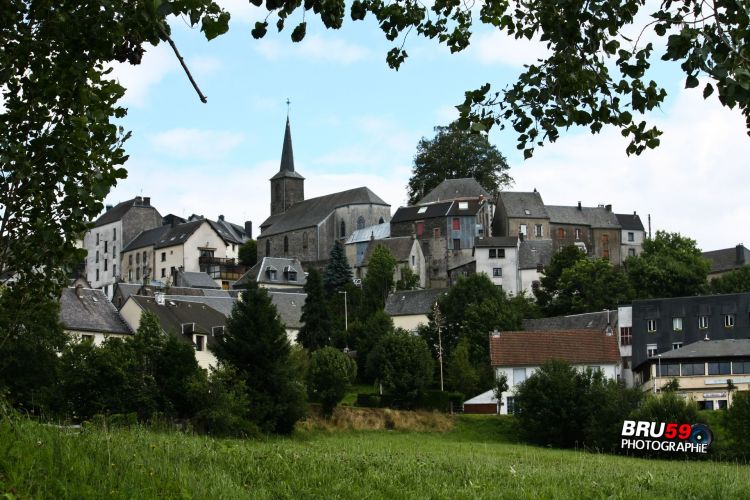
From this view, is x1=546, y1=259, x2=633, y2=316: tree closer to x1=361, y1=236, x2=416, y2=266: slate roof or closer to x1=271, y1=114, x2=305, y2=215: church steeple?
x1=361, y1=236, x2=416, y2=266: slate roof

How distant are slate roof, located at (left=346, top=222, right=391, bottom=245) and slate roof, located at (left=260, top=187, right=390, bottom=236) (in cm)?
741

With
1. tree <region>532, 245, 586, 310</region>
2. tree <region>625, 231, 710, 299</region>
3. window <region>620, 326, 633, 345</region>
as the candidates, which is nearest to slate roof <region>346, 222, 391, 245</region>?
tree <region>532, 245, 586, 310</region>

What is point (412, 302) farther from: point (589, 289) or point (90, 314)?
point (90, 314)

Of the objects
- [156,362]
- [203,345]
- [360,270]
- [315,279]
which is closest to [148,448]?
[156,362]

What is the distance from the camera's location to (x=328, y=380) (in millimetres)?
61188

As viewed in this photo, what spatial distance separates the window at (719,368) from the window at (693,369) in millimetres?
416

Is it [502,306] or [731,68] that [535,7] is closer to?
[731,68]

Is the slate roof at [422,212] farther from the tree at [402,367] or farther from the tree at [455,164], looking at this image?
the tree at [402,367]

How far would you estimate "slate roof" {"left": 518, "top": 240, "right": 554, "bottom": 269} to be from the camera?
351ft

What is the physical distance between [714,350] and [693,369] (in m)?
1.90

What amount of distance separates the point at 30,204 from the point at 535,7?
588 cm

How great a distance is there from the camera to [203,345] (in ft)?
215

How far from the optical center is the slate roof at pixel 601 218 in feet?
411

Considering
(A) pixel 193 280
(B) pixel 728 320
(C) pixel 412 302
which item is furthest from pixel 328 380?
(A) pixel 193 280
